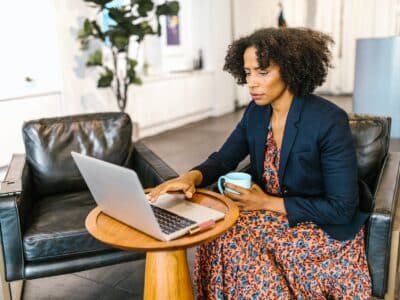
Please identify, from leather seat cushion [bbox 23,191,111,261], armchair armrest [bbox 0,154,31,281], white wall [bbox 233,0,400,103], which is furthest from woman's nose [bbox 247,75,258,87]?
white wall [bbox 233,0,400,103]

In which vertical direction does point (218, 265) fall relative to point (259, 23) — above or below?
below

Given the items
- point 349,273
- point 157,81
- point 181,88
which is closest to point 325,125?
point 349,273

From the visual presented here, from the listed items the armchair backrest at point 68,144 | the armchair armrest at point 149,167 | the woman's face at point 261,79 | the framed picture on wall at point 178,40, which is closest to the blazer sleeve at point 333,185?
the woman's face at point 261,79

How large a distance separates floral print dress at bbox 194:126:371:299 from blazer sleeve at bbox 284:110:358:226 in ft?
0.23

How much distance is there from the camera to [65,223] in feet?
6.41

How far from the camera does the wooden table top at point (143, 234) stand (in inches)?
47.8

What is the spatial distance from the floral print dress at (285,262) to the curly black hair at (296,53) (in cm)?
52

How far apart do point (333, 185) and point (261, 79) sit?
0.47 metres

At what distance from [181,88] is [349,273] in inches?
201

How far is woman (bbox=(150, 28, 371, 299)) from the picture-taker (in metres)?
1.50

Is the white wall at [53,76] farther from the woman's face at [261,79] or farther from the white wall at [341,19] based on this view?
the woman's face at [261,79]

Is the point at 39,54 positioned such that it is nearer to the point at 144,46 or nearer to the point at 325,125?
the point at 144,46

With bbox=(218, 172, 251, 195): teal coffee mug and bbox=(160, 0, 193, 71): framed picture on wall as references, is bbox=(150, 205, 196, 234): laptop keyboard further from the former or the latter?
bbox=(160, 0, 193, 71): framed picture on wall

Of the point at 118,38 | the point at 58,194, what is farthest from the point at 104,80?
the point at 58,194
